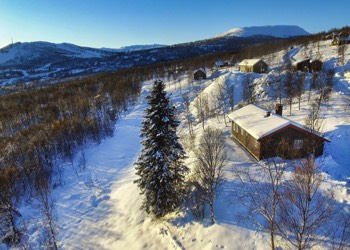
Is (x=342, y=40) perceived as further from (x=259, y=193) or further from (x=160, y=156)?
(x=160, y=156)

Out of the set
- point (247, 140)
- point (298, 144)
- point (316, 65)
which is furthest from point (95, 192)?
point (316, 65)

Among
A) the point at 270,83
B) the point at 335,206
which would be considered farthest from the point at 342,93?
the point at 335,206

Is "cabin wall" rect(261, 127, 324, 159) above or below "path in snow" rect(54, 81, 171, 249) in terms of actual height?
above

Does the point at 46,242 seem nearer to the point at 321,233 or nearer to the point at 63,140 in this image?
the point at 321,233

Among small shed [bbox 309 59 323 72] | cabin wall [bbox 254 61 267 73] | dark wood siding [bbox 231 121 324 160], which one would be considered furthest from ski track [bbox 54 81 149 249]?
small shed [bbox 309 59 323 72]

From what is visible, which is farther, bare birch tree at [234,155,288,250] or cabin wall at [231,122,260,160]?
cabin wall at [231,122,260,160]

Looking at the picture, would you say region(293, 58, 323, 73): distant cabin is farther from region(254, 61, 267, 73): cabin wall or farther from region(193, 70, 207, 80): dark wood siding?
region(193, 70, 207, 80): dark wood siding
